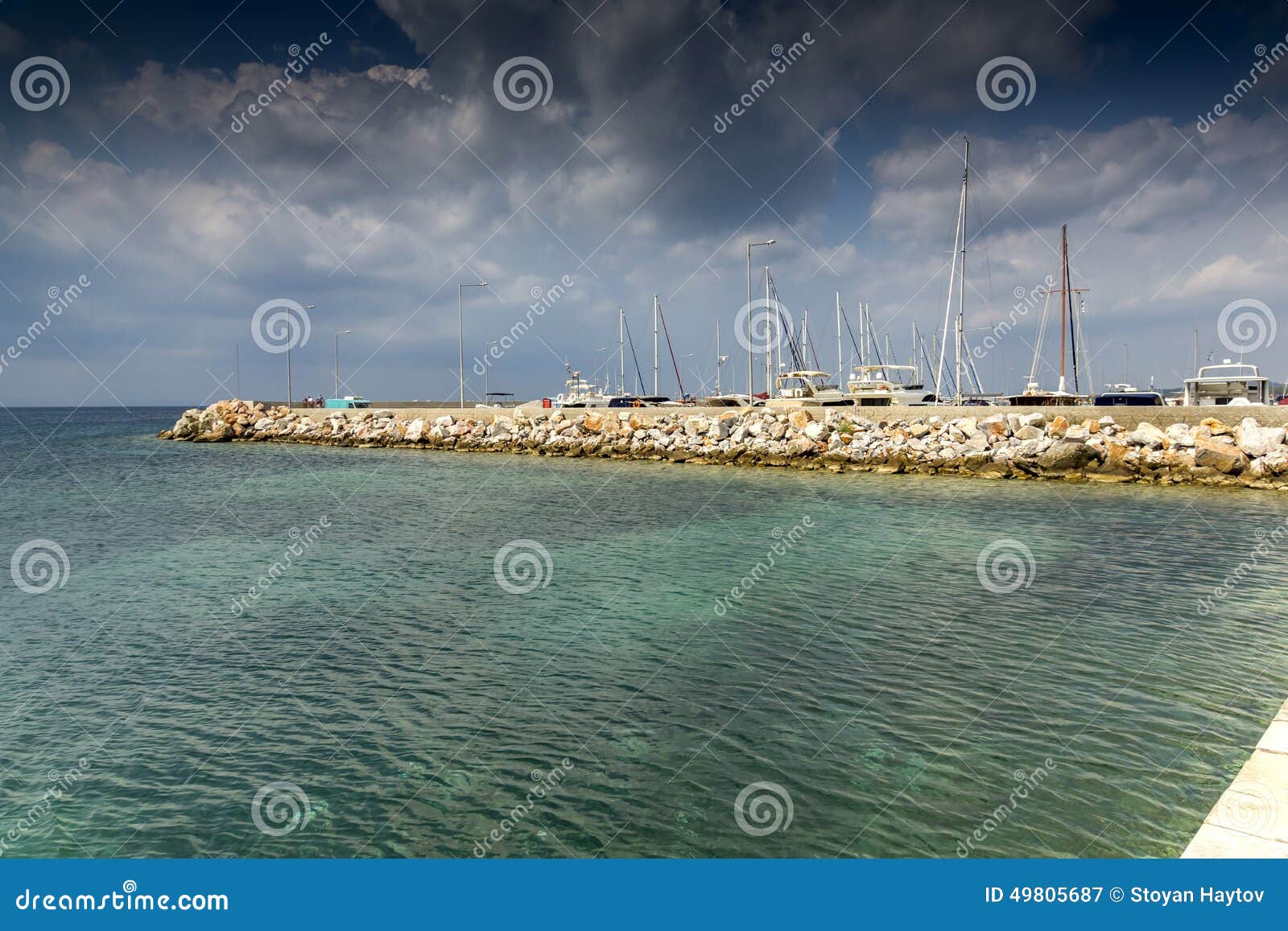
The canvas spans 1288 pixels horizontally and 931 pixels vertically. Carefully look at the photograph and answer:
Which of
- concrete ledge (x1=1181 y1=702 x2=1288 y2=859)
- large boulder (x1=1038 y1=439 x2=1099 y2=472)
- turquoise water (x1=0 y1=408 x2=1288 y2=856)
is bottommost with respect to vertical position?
concrete ledge (x1=1181 y1=702 x2=1288 y2=859)

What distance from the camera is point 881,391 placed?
161 ft

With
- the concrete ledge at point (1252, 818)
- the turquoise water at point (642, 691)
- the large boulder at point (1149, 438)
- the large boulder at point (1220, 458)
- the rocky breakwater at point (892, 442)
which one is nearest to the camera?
the concrete ledge at point (1252, 818)

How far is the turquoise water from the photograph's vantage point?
6.20 metres

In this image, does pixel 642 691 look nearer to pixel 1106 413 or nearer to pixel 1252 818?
pixel 1252 818

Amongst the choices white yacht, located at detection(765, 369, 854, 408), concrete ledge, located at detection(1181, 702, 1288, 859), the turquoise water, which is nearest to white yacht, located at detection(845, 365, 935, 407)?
white yacht, located at detection(765, 369, 854, 408)

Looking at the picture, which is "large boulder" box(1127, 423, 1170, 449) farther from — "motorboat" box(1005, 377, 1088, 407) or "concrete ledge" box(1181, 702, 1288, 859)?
"concrete ledge" box(1181, 702, 1288, 859)

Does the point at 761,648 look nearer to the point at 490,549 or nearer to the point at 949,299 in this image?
the point at 490,549

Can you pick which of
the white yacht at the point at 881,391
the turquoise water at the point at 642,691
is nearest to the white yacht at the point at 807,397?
the white yacht at the point at 881,391

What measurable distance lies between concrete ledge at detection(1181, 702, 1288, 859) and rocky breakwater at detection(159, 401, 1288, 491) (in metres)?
28.0

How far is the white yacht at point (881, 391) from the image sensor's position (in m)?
47.2

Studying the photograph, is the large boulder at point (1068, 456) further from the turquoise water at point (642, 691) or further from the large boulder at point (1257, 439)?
the turquoise water at point (642, 691)

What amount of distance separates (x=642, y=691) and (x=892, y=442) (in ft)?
99.4

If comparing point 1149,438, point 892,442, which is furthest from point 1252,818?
point 892,442

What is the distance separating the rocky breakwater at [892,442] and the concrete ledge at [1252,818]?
28.0m
